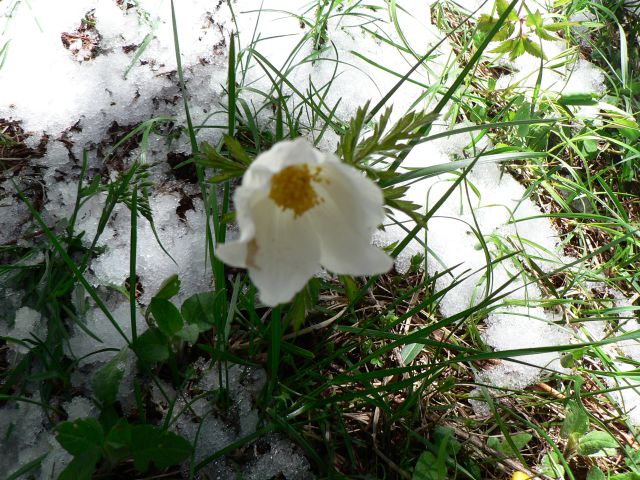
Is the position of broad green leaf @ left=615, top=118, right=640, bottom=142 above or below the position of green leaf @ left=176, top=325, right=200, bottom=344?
above

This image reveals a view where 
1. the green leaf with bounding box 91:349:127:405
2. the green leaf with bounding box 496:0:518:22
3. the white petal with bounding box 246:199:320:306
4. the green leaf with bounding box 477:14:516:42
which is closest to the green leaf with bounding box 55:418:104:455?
the green leaf with bounding box 91:349:127:405

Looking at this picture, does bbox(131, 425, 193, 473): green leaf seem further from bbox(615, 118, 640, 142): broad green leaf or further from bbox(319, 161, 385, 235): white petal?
bbox(615, 118, 640, 142): broad green leaf

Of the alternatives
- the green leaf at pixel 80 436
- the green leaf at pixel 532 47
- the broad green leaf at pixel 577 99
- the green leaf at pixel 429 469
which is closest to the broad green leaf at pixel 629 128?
the broad green leaf at pixel 577 99

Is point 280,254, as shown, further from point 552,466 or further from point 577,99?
point 577,99

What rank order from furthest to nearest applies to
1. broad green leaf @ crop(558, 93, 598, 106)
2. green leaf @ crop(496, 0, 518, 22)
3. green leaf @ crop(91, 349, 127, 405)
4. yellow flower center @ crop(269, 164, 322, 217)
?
broad green leaf @ crop(558, 93, 598, 106), green leaf @ crop(496, 0, 518, 22), green leaf @ crop(91, 349, 127, 405), yellow flower center @ crop(269, 164, 322, 217)

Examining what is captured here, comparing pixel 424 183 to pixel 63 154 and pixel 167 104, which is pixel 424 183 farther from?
pixel 63 154

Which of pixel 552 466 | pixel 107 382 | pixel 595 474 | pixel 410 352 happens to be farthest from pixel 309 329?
pixel 595 474

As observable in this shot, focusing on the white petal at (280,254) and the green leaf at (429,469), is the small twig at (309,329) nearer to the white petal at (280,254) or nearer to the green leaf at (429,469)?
the green leaf at (429,469)
